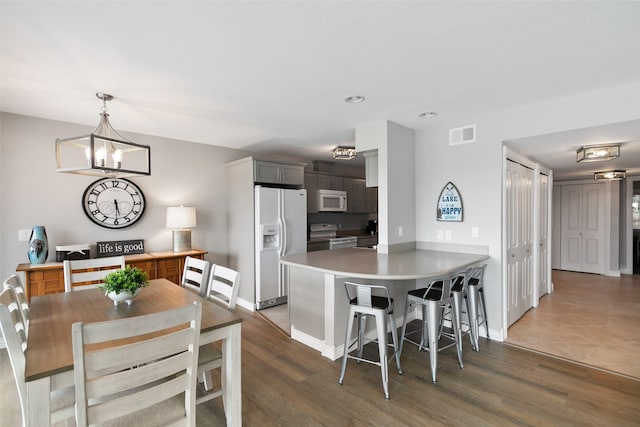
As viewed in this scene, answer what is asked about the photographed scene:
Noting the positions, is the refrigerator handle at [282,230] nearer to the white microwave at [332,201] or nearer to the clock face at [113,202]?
the white microwave at [332,201]

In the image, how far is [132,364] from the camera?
4.22 feet

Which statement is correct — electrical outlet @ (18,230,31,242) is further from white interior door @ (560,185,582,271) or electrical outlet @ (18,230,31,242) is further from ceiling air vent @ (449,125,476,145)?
white interior door @ (560,185,582,271)

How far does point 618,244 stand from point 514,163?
515cm

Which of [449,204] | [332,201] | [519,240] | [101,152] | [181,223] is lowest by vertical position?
[519,240]

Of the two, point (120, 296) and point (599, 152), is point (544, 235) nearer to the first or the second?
point (599, 152)

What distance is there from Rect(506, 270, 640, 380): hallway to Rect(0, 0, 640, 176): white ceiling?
2.10 metres

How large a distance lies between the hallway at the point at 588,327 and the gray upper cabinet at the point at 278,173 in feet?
11.4

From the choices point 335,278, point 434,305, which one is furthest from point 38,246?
point 434,305

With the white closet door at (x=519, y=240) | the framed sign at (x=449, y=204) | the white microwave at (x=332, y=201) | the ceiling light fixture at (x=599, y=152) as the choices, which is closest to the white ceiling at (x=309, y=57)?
the ceiling light fixture at (x=599, y=152)

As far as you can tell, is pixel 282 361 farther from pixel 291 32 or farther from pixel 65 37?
pixel 65 37

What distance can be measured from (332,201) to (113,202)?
11.2 feet

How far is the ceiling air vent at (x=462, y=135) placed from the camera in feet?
11.5

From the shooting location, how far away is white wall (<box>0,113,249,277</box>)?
3.35m

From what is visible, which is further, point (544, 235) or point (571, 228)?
point (571, 228)
